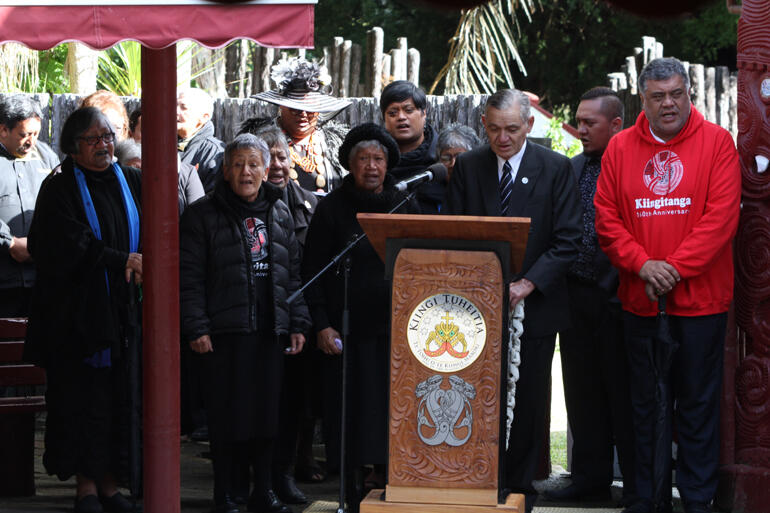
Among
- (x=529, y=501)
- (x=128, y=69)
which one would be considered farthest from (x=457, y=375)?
(x=128, y=69)

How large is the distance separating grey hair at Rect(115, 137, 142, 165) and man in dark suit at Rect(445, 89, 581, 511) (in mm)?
2227

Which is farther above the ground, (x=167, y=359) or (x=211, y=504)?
(x=167, y=359)

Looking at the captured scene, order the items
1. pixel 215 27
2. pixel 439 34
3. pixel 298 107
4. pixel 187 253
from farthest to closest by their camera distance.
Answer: pixel 439 34 → pixel 298 107 → pixel 187 253 → pixel 215 27

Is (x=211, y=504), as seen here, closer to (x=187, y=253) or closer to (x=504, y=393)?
(x=187, y=253)

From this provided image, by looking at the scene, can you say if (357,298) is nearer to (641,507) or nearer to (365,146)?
(365,146)

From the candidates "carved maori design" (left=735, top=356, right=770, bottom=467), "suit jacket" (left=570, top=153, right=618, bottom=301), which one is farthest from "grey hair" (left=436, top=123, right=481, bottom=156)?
"carved maori design" (left=735, top=356, right=770, bottom=467)

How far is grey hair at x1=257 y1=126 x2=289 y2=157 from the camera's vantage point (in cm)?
679

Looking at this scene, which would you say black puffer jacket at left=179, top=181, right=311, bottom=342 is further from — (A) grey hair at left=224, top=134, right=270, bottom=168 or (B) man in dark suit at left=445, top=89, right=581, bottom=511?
(B) man in dark suit at left=445, top=89, right=581, bottom=511

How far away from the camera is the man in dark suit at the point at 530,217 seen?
Answer: 18.4 ft

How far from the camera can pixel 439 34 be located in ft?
79.3

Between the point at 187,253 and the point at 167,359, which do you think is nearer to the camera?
the point at 167,359

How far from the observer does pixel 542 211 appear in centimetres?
577

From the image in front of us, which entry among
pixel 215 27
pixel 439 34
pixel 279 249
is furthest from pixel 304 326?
pixel 439 34

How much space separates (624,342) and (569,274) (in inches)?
20.1
